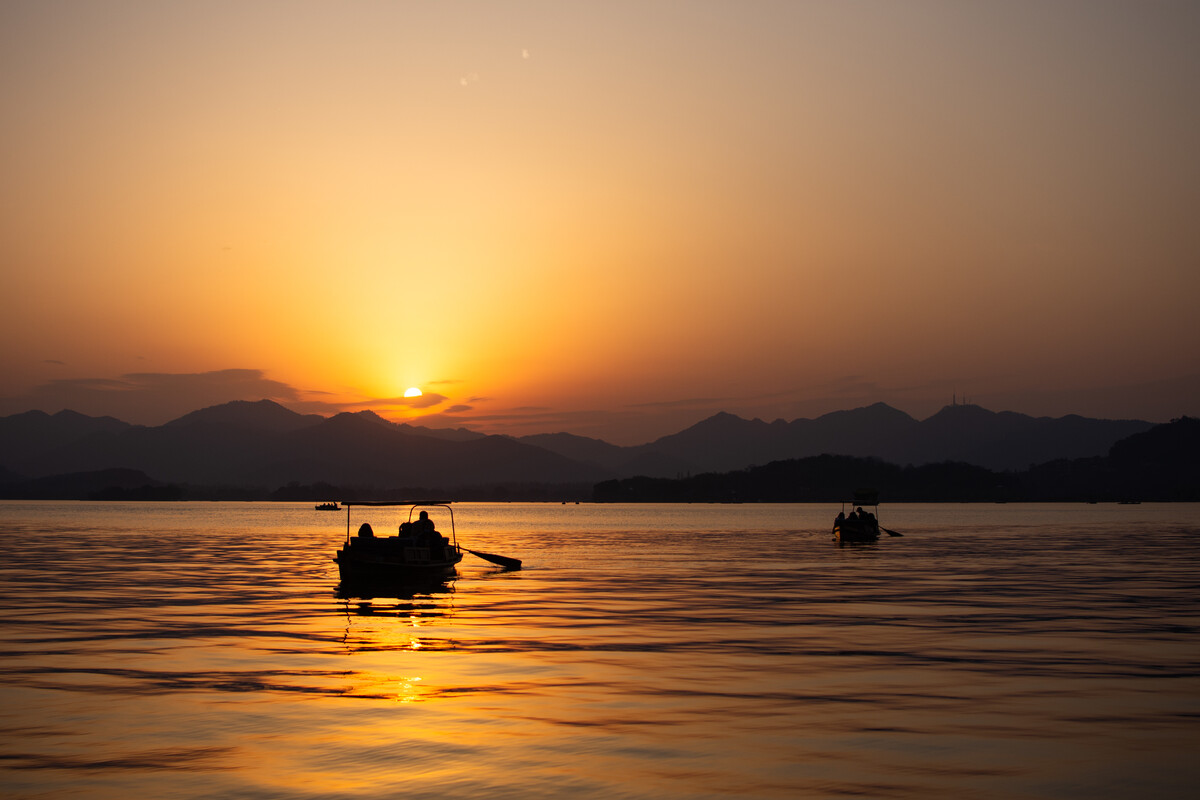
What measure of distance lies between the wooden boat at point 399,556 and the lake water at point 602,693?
351 cm

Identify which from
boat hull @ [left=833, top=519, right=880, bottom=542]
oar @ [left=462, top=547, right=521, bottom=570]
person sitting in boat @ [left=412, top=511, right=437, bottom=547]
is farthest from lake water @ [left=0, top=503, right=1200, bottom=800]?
boat hull @ [left=833, top=519, right=880, bottom=542]

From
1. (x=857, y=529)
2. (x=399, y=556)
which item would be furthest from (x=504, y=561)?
(x=857, y=529)

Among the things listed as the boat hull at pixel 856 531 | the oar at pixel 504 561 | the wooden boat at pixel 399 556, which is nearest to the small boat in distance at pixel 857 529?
the boat hull at pixel 856 531

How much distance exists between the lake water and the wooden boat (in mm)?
3511

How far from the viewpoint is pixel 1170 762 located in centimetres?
2058

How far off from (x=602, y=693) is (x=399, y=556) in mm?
39166

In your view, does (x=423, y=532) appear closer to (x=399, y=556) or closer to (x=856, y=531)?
(x=399, y=556)

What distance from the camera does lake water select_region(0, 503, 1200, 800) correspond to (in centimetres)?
1962

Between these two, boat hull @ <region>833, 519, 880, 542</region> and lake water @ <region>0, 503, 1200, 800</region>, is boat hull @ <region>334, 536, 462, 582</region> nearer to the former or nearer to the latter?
lake water @ <region>0, 503, 1200, 800</region>

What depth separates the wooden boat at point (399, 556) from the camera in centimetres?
6178

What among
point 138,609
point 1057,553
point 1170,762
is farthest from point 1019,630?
point 1057,553

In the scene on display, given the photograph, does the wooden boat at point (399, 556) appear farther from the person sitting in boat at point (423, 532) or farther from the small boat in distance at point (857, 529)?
the small boat in distance at point (857, 529)

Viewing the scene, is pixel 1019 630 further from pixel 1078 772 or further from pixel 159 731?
pixel 159 731

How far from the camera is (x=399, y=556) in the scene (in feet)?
212
